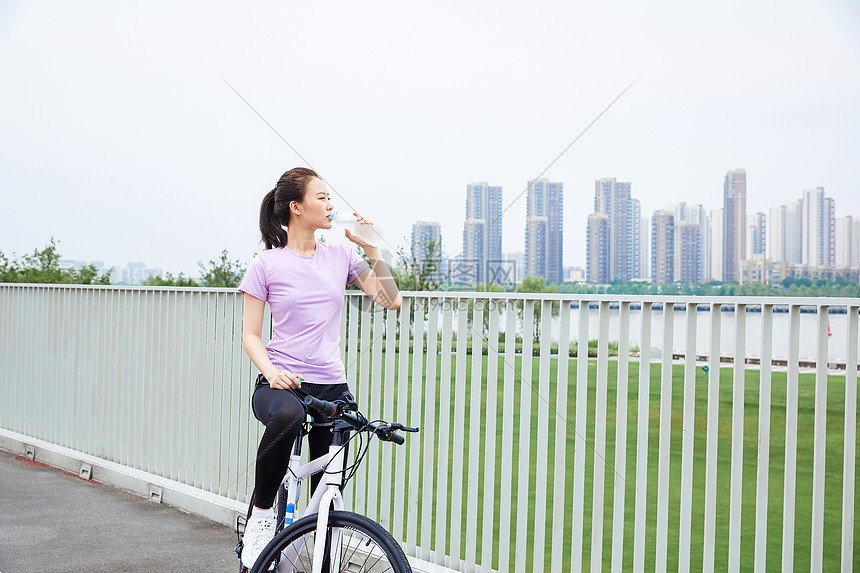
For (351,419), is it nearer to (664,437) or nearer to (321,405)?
(321,405)

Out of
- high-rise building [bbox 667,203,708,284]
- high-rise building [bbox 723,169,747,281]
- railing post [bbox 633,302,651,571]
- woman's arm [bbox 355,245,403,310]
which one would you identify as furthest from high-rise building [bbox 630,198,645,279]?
railing post [bbox 633,302,651,571]

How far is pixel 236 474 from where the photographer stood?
4027 mm

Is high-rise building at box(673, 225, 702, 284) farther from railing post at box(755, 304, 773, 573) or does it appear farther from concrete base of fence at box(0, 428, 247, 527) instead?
railing post at box(755, 304, 773, 573)

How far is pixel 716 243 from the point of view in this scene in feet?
168

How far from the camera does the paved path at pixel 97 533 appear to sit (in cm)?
338

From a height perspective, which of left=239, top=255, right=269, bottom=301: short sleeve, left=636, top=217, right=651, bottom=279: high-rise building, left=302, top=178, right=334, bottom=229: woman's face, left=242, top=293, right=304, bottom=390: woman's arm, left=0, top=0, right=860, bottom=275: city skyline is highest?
left=0, top=0, right=860, bottom=275: city skyline

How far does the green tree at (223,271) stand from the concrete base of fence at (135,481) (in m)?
Result: 9.82

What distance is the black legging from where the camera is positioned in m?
2.31

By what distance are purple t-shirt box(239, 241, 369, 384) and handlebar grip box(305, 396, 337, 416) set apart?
0.38 metres

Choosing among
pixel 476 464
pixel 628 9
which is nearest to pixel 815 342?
pixel 476 464

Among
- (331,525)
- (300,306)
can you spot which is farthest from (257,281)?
(331,525)

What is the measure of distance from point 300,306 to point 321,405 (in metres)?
0.48

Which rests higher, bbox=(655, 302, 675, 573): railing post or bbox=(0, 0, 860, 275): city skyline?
bbox=(0, 0, 860, 275): city skyline

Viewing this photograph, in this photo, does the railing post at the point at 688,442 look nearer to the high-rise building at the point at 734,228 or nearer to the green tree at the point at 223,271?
the green tree at the point at 223,271
